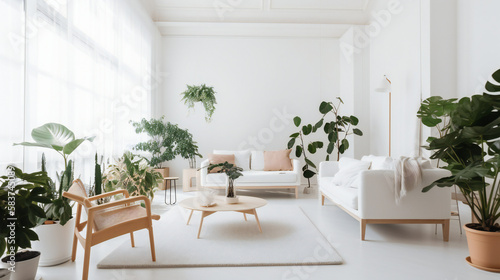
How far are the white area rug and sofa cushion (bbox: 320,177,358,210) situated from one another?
44 cm

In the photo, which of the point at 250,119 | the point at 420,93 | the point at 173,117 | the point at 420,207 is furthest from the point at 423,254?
the point at 173,117

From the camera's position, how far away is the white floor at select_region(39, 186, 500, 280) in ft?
7.27

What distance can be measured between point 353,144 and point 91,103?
495cm

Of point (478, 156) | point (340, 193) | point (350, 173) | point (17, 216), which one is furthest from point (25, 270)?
point (478, 156)

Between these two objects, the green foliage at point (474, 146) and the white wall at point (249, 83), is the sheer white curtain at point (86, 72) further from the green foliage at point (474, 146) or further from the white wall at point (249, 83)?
the green foliage at point (474, 146)

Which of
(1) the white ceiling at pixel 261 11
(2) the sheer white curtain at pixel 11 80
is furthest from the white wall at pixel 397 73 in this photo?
(2) the sheer white curtain at pixel 11 80

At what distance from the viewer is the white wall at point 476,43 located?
3658 millimetres

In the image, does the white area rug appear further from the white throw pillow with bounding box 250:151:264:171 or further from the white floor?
the white throw pillow with bounding box 250:151:264:171

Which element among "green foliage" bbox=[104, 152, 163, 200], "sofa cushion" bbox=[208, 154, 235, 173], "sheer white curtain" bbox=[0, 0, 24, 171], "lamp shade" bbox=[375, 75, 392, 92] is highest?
"lamp shade" bbox=[375, 75, 392, 92]

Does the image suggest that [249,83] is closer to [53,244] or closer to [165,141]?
[165,141]

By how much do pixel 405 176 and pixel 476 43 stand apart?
2.41 meters

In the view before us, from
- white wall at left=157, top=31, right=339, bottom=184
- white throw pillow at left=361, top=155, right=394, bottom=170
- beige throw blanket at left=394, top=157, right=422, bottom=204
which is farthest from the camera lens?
white wall at left=157, top=31, right=339, bottom=184

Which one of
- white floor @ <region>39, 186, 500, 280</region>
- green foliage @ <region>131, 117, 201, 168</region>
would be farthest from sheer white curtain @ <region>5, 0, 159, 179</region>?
white floor @ <region>39, 186, 500, 280</region>

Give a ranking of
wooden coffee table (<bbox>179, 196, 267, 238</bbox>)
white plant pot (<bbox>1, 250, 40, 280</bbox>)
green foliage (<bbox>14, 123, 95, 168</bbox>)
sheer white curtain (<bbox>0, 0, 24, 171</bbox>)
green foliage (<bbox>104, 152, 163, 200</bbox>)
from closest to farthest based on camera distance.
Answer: white plant pot (<bbox>1, 250, 40, 280</bbox>) → sheer white curtain (<bbox>0, 0, 24, 171</bbox>) → green foliage (<bbox>14, 123, 95, 168</bbox>) → wooden coffee table (<bbox>179, 196, 267, 238</bbox>) → green foliage (<bbox>104, 152, 163, 200</bbox>)
